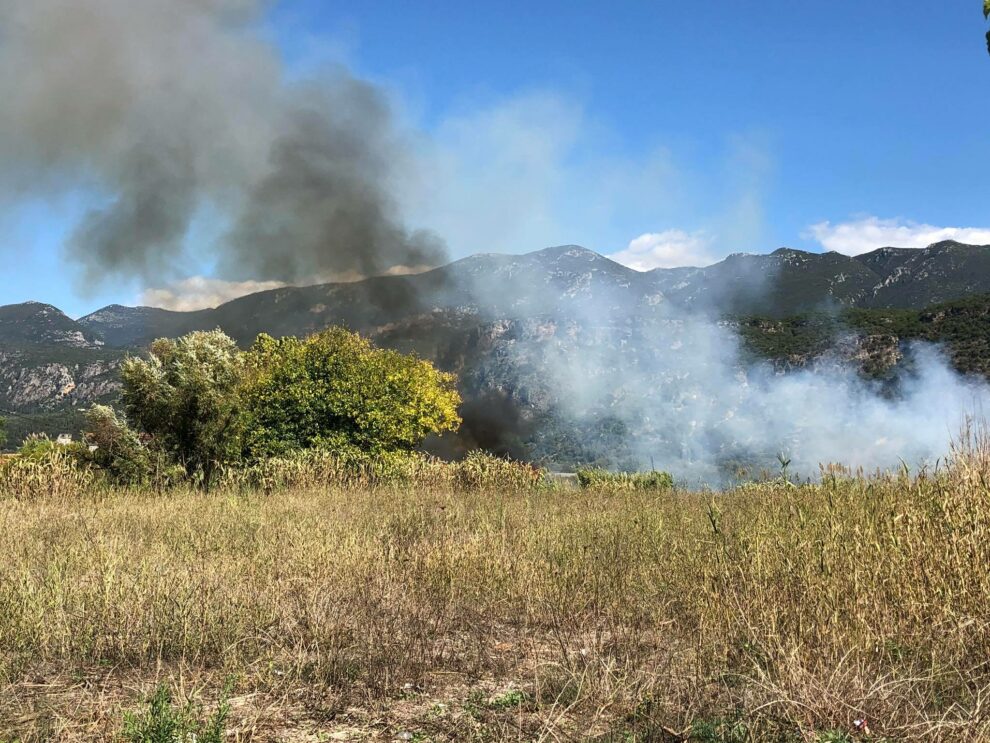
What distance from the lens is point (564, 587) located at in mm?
4980

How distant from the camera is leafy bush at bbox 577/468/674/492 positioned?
43.3ft

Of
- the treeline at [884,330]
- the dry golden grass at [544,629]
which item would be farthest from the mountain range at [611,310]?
the dry golden grass at [544,629]

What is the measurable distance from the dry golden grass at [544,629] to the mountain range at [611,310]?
19.8 metres

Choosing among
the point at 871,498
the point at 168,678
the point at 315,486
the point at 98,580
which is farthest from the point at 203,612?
the point at 315,486

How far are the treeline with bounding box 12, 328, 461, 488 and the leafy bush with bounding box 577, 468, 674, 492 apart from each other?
4880mm

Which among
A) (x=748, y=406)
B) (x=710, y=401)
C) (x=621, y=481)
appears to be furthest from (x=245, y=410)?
(x=710, y=401)

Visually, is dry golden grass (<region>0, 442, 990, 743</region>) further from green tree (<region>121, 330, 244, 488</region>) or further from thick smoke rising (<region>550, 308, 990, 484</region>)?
thick smoke rising (<region>550, 308, 990, 484</region>)

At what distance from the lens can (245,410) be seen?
15.2 meters

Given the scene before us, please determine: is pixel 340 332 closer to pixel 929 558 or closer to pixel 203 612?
pixel 203 612

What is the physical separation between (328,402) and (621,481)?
7.46 meters

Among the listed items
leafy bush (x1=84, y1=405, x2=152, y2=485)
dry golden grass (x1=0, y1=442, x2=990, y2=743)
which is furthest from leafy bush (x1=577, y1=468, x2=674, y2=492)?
leafy bush (x1=84, y1=405, x2=152, y2=485)

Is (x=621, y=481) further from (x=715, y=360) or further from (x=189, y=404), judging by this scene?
(x=715, y=360)

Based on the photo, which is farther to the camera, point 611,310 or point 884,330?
point 611,310

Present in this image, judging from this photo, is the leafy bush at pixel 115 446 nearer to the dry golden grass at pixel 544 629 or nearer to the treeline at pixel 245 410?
the treeline at pixel 245 410
